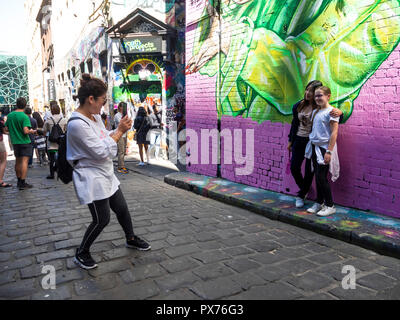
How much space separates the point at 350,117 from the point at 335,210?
1353 mm

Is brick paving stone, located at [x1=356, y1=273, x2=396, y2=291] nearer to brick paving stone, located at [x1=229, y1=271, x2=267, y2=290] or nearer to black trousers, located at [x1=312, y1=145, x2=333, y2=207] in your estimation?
brick paving stone, located at [x1=229, y1=271, x2=267, y2=290]

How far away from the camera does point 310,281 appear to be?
9.84 ft

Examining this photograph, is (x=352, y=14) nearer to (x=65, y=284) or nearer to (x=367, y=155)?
(x=367, y=155)

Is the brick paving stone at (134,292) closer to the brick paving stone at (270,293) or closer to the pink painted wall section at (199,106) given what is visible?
the brick paving stone at (270,293)

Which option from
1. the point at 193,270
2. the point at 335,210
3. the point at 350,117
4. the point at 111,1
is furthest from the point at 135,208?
the point at 111,1

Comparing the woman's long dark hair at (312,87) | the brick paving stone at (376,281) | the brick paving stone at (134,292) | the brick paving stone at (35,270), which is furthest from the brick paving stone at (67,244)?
the woman's long dark hair at (312,87)

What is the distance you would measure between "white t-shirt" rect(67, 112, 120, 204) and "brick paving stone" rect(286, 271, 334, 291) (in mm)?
1935

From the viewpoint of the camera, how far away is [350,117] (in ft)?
15.6

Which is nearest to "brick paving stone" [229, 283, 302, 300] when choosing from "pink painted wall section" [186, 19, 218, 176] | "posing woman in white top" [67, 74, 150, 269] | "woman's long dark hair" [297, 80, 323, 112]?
"posing woman in white top" [67, 74, 150, 269]

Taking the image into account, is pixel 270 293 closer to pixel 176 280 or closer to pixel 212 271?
pixel 212 271

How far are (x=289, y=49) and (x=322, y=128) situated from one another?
179 centimetres

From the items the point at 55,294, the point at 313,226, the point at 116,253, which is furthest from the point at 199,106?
the point at 55,294

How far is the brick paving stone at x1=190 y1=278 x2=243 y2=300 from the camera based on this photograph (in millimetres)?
2762

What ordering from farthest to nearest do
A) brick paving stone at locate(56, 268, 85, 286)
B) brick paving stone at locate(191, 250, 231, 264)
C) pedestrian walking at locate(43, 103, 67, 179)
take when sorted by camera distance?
pedestrian walking at locate(43, 103, 67, 179), brick paving stone at locate(191, 250, 231, 264), brick paving stone at locate(56, 268, 85, 286)
